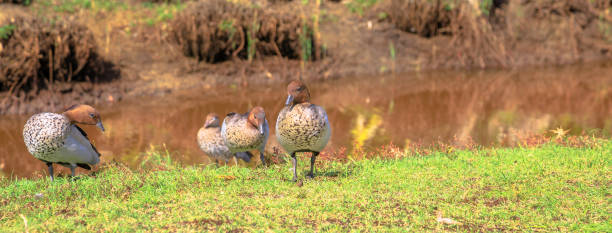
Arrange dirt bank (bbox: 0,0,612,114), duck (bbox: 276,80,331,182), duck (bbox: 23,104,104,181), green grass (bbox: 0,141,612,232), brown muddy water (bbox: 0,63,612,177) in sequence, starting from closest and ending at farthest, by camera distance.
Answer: green grass (bbox: 0,141,612,232), duck (bbox: 276,80,331,182), duck (bbox: 23,104,104,181), brown muddy water (bbox: 0,63,612,177), dirt bank (bbox: 0,0,612,114)

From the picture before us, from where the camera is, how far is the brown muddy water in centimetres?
955

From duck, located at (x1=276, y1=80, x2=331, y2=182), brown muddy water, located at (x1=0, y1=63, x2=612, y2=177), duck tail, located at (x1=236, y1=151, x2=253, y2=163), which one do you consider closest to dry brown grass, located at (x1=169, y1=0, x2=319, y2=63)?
brown muddy water, located at (x1=0, y1=63, x2=612, y2=177)

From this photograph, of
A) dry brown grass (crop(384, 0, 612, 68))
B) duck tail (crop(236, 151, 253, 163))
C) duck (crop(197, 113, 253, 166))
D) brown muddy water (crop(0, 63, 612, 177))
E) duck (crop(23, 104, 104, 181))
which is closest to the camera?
duck (crop(23, 104, 104, 181))

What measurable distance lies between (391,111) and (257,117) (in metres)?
→ 5.28

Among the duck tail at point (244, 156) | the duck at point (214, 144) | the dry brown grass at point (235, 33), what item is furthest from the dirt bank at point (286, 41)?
the duck tail at point (244, 156)

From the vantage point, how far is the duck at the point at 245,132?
723cm

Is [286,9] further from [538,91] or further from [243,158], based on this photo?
[243,158]

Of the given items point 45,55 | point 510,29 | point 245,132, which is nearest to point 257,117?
point 245,132

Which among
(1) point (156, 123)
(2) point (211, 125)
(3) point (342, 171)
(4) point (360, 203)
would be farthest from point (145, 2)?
(4) point (360, 203)

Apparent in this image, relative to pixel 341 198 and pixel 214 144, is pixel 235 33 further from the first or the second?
pixel 341 198

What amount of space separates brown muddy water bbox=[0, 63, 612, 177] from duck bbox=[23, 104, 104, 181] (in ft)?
3.83

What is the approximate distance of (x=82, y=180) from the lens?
21.6ft

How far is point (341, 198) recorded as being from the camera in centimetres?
562

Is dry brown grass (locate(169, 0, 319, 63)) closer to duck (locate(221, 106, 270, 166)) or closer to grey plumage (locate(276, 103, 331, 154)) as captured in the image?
duck (locate(221, 106, 270, 166))
